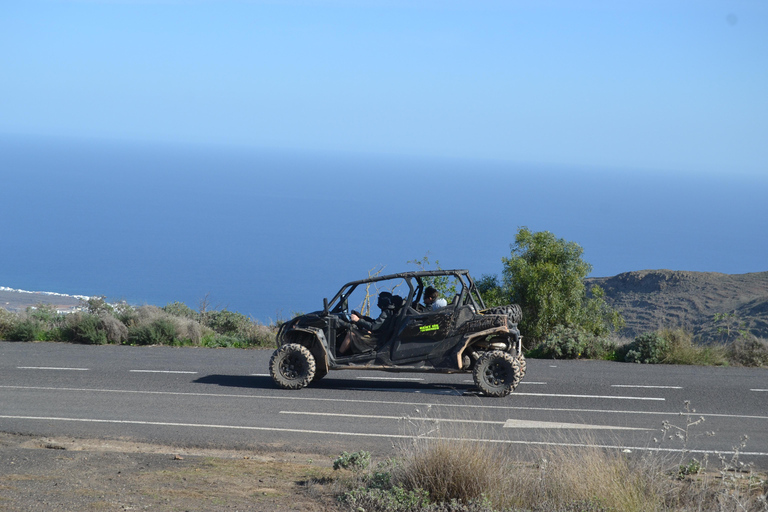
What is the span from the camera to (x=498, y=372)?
12422 millimetres

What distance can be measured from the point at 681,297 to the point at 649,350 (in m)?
49.3

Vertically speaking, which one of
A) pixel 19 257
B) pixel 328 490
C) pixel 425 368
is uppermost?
pixel 19 257

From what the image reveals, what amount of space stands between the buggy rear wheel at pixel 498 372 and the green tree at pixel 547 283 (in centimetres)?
1290

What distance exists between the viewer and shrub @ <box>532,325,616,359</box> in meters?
17.1

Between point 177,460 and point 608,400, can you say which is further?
point 608,400

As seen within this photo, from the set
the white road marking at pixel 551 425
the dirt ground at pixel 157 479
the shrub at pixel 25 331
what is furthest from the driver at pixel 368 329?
the shrub at pixel 25 331

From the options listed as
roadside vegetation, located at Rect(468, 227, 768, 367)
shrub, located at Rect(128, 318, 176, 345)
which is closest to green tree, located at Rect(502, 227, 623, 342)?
roadside vegetation, located at Rect(468, 227, 768, 367)

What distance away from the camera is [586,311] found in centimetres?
2762

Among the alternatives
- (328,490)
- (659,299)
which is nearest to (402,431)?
(328,490)

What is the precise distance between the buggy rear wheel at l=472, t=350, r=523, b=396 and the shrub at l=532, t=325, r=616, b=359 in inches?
199

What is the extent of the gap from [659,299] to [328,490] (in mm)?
59947

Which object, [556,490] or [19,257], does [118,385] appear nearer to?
[556,490]

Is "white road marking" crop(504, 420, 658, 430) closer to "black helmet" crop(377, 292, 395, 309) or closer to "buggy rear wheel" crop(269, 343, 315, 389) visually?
"black helmet" crop(377, 292, 395, 309)

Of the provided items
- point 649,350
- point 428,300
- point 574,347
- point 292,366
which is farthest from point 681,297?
point 292,366
